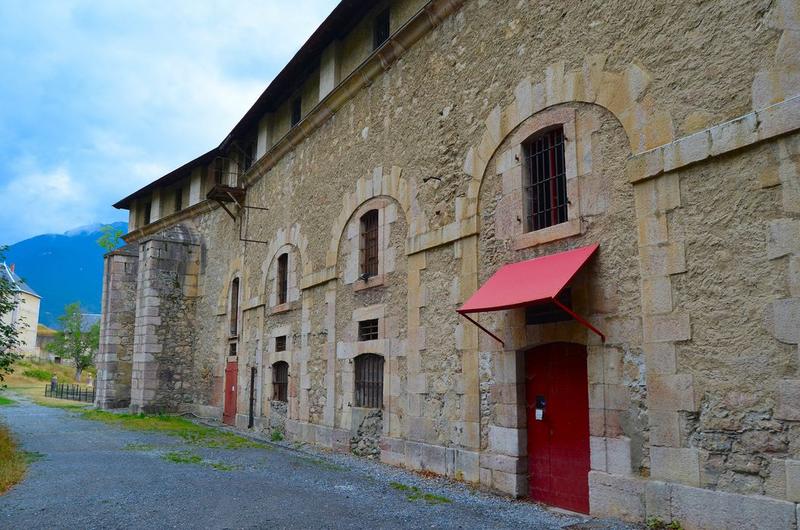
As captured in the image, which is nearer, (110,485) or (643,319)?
(643,319)

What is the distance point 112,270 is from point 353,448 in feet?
49.6

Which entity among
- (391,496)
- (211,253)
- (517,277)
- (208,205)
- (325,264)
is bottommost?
(391,496)

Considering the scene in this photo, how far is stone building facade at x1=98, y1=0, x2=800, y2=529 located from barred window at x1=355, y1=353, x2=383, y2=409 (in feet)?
0.22

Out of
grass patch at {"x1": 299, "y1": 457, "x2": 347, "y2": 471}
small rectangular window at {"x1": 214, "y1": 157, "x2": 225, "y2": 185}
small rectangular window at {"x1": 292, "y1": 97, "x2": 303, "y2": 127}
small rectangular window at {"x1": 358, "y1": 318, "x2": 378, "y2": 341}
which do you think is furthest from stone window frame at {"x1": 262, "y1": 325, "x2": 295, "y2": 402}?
small rectangular window at {"x1": 214, "y1": 157, "x2": 225, "y2": 185}

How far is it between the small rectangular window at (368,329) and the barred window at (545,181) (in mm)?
4088

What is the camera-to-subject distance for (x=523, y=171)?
26.8ft

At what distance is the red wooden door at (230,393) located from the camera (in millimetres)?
17797

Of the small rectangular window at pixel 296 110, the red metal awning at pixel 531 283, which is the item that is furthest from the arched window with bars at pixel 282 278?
the red metal awning at pixel 531 283

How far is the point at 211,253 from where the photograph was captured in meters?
21.0

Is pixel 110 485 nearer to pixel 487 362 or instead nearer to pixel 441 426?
pixel 441 426

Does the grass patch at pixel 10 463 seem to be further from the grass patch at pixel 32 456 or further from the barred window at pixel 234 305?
the barred window at pixel 234 305

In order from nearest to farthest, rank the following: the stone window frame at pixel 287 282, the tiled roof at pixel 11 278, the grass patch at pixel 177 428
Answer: the tiled roof at pixel 11 278 → the grass patch at pixel 177 428 → the stone window frame at pixel 287 282

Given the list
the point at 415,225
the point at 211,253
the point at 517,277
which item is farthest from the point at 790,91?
the point at 211,253

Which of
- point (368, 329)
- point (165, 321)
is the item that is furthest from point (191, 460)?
point (165, 321)
